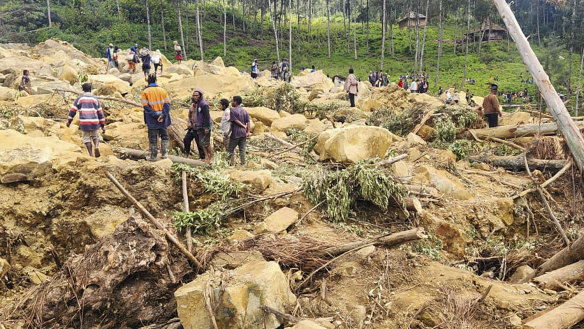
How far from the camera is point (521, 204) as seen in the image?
745 cm

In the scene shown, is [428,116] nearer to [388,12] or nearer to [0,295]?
[0,295]

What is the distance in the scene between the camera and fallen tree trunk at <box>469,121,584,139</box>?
997 cm

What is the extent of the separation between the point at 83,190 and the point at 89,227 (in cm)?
65

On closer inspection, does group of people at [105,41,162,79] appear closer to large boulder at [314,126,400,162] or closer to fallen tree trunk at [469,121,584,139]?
large boulder at [314,126,400,162]

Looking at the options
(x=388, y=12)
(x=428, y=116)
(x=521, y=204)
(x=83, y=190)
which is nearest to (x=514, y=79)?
(x=388, y=12)

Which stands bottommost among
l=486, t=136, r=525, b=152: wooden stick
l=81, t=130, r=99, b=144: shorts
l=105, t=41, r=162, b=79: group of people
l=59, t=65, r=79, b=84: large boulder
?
l=486, t=136, r=525, b=152: wooden stick

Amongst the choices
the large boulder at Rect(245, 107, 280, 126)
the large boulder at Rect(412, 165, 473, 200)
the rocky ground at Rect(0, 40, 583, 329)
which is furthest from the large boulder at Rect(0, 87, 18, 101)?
the large boulder at Rect(412, 165, 473, 200)

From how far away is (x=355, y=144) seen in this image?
7.69m

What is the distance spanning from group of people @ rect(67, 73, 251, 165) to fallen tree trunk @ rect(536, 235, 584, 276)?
17.1 ft

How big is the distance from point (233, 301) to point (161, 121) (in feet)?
15.0

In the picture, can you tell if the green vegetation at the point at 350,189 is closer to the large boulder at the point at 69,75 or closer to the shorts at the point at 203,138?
the shorts at the point at 203,138

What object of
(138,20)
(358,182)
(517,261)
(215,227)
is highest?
(138,20)

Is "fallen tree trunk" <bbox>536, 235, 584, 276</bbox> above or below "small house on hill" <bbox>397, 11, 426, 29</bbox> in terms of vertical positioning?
below

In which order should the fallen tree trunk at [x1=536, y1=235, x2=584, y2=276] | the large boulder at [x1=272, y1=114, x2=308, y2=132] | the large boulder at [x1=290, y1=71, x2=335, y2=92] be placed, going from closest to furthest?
the fallen tree trunk at [x1=536, y1=235, x2=584, y2=276] < the large boulder at [x1=272, y1=114, x2=308, y2=132] < the large boulder at [x1=290, y1=71, x2=335, y2=92]
